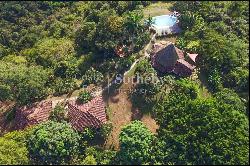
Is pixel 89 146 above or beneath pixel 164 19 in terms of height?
beneath

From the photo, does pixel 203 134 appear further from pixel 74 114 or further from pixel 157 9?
pixel 157 9

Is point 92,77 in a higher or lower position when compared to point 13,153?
higher

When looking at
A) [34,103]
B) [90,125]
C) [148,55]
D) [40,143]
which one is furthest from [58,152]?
[148,55]

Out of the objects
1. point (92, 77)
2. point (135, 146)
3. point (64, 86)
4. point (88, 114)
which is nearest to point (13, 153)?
point (88, 114)

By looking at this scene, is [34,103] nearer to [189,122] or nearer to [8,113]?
[8,113]

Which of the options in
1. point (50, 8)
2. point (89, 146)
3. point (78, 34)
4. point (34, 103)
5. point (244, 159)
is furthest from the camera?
point (50, 8)

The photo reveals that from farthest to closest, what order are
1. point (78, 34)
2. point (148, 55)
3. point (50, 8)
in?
point (50, 8) → point (78, 34) → point (148, 55)
